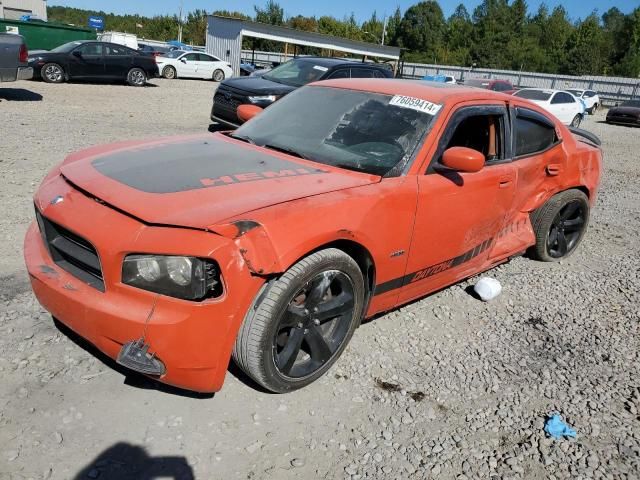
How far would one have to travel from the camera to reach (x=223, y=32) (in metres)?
35.0

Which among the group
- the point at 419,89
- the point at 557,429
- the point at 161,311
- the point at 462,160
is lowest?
the point at 557,429

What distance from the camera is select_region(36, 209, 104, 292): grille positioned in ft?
8.02

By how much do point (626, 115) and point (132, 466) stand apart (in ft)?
82.8

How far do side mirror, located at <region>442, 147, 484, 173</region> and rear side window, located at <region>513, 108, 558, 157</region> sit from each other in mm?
1082

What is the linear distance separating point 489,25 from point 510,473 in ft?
281

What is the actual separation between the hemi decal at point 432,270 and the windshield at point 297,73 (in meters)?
7.08

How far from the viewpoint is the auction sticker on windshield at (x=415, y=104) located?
11.2 feet

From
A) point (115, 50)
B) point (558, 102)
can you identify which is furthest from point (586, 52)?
point (115, 50)

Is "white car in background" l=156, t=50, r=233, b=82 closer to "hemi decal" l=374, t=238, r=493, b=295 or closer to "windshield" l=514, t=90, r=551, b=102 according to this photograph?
"windshield" l=514, t=90, r=551, b=102

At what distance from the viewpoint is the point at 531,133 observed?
14.0 feet

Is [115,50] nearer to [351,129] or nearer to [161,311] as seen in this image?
[351,129]

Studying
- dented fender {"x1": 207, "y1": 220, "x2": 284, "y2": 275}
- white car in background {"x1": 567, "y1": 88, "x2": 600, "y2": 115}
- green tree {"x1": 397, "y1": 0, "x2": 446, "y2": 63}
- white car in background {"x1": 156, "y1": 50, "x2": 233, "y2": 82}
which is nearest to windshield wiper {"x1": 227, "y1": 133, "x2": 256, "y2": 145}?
dented fender {"x1": 207, "y1": 220, "x2": 284, "y2": 275}

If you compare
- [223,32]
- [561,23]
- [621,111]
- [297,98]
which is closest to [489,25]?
[561,23]

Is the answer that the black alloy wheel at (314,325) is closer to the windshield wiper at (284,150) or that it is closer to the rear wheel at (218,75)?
the windshield wiper at (284,150)
